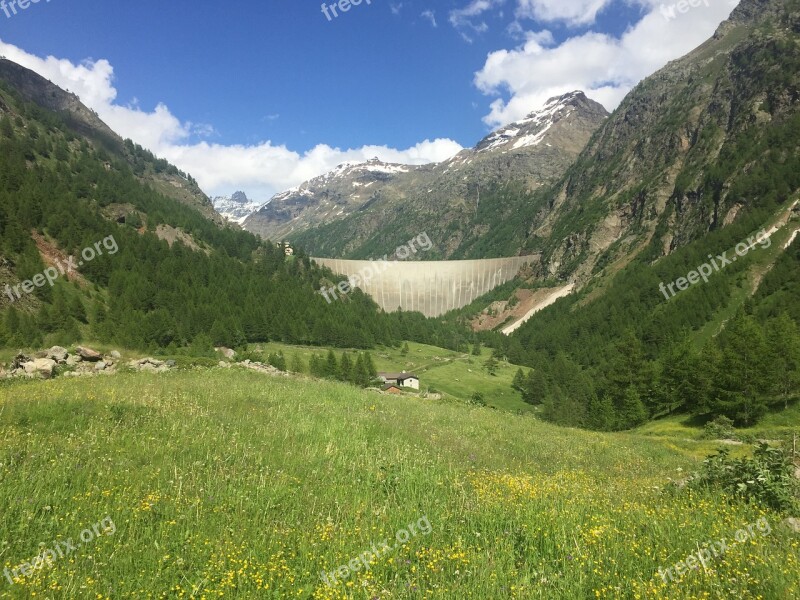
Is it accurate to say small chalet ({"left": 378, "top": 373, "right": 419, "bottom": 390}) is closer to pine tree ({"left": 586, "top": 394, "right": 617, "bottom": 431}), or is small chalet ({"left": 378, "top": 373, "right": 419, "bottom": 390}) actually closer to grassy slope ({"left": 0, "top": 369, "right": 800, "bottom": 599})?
pine tree ({"left": 586, "top": 394, "right": 617, "bottom": 431})

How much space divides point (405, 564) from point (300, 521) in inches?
95.8

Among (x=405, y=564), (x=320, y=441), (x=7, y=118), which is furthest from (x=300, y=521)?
(x=7, y=118)

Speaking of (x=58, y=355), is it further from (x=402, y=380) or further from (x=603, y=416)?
(x=402, y=380)

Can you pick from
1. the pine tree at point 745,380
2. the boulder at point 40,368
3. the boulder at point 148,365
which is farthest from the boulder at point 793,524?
the pine tree at point 745,380

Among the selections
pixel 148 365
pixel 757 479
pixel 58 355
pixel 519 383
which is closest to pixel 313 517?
pixel 757 479

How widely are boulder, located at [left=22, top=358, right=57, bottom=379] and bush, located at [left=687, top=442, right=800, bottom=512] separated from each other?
105ft

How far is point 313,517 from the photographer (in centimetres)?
844

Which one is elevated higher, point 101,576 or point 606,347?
point 101,576

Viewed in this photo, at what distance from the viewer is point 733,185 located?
164250 millimetres

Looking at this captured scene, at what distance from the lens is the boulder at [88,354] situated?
32.6m

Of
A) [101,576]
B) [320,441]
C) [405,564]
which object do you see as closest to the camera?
[101,576]

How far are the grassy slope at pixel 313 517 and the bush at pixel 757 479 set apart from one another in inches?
32.9

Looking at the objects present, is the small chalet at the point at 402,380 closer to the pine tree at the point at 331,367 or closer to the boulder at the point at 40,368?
the pine tree at the point at 331,367

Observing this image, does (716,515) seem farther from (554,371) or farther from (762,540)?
(554,371)
